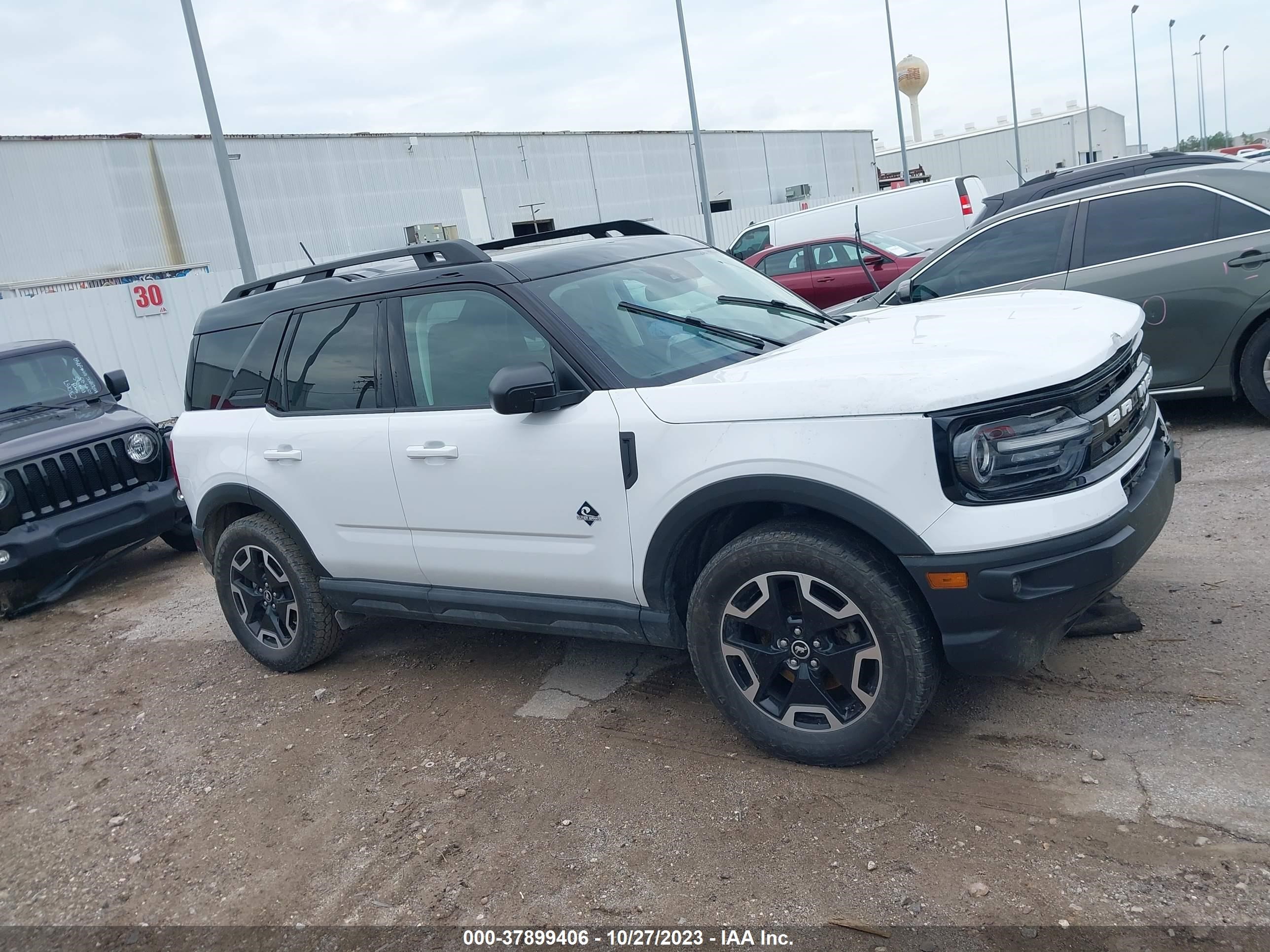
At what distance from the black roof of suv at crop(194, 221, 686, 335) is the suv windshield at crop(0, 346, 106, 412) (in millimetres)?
3859

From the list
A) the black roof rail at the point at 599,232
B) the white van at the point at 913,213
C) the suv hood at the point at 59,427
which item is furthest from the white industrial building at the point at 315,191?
the black roof rail at the point at 599,232

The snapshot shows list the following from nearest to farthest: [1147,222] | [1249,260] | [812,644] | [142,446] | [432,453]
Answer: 1. [812,644]
2. [432,453]
3. [1249,260]
4. [1147,222]
5. [142,446]

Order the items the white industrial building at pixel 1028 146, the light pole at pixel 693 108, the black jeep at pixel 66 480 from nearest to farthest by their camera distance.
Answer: the black jeep at pixel 66 480
the light pole at pixel 693 108
the white industrial building at pixel 1028 146

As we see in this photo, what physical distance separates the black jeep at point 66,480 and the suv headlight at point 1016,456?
6.45m

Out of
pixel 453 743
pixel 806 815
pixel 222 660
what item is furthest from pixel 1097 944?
pixel 222 660

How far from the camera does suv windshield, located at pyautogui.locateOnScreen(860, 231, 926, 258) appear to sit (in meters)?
13.5

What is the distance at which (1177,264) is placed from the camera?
6.46 meters

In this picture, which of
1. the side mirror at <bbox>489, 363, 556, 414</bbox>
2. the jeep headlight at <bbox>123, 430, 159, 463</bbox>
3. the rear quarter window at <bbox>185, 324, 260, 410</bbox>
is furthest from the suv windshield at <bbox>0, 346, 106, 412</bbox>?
the side mirror at <bbox>489, 363, 556, 414</bbox>

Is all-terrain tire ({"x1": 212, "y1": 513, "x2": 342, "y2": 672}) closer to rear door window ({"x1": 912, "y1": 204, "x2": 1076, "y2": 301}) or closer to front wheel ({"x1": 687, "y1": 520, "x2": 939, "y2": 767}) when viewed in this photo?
front wheel ({"x1": 687, "y1": 520, "x2": 939, "y2": 767})

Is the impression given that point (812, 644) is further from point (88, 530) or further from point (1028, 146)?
point (1028, 146)

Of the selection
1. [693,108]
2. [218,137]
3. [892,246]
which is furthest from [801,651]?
[693,108]

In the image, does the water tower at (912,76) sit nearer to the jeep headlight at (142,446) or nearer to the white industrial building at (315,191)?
the white industrial building at (315,191)

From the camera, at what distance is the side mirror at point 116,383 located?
28.5ft

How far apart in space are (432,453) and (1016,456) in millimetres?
2284
